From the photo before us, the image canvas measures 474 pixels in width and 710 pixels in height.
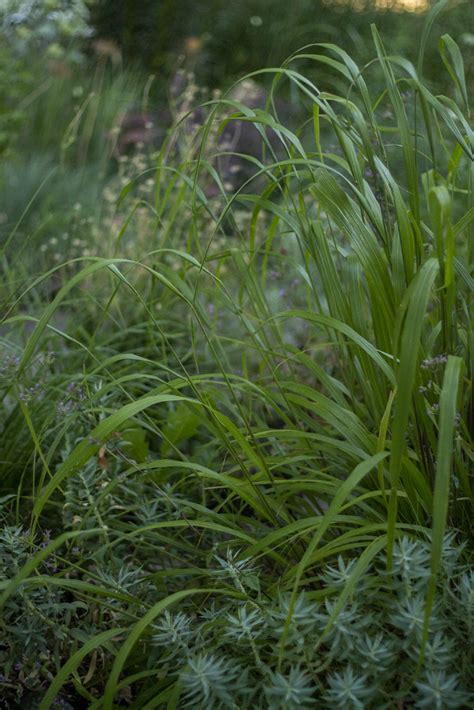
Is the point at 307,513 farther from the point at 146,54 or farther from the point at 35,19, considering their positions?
the point at 146,54

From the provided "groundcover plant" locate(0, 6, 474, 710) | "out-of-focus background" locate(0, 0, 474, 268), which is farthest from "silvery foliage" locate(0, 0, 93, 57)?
"groundcover plant" locate(0, 6, 474, 710)

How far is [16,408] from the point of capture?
6.80 ft

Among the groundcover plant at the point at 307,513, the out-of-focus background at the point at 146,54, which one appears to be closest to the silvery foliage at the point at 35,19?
the out-of-focus background at the point at 146,54

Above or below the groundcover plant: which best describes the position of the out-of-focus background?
below

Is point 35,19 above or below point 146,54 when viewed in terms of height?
above

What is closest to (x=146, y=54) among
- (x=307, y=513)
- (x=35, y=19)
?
(x=35, y=19)

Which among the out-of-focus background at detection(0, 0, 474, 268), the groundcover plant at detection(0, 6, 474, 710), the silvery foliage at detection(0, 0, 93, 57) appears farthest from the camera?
the silvery foliage at detection(0, 0, 93, 57)

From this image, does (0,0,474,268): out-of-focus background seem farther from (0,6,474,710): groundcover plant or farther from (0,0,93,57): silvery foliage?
(0,6,474,710): groundcover plant

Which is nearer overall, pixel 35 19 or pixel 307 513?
pixel 307 513

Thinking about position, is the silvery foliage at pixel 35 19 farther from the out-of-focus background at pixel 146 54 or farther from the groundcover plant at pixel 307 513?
the groundcover plant at pixel 307 513

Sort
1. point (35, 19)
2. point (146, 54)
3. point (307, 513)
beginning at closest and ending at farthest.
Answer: point (307, 513) → point (35, 19) → point (146, 54)

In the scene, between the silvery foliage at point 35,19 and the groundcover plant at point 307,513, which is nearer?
the groundcover plant at point 307,513

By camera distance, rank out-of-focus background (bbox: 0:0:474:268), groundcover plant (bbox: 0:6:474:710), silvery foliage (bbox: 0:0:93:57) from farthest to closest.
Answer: silvery foliage (bbox: 0:0:93:57) < out-of-focus background (bbox: 0:0:474:268) < groundcover plant (bbox: 0:6:474:710)

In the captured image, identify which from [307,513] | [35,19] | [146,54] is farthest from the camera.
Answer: [146,54]
